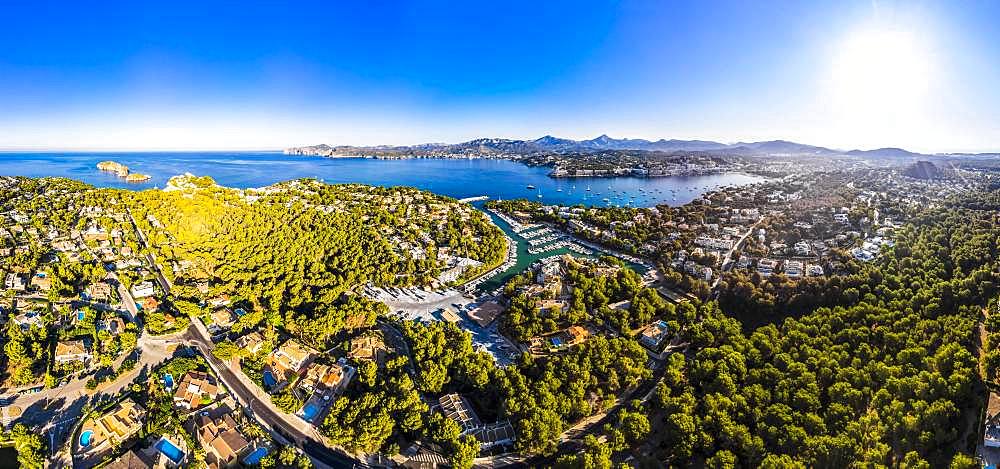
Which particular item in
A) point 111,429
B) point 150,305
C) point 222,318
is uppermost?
point 150,305

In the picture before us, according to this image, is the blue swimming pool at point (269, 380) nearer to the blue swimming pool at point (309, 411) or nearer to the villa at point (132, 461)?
the blue swimming pool at point (309, 411)

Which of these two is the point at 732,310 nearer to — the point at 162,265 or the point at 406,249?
the point at 406,249

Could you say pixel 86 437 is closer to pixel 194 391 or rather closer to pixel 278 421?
pixel 194 391

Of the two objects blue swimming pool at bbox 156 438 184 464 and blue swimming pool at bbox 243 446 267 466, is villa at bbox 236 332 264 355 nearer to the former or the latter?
blue swimming pool at bbox 156 438 184 464

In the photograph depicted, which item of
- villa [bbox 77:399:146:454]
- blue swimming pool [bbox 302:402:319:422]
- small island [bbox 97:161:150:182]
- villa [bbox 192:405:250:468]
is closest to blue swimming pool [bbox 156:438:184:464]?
villa [bbox 192:405:250:468]

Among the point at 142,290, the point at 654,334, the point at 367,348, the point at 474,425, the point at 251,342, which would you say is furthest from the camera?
the point at 142,290

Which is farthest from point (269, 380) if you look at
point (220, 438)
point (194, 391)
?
point (220, 438)
